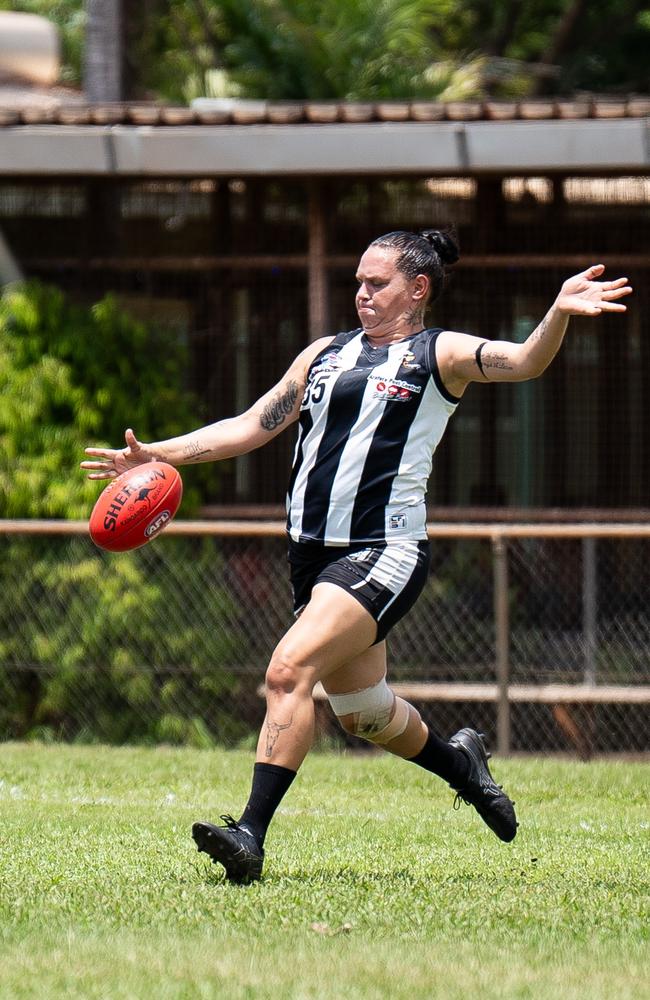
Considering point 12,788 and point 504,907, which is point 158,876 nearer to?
point 504,907

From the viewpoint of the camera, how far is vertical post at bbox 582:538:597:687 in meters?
9.99

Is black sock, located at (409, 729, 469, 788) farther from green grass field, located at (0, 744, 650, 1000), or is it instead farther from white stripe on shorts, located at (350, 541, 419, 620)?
white stripe on shorts, located at (350, 541, 419, 620)

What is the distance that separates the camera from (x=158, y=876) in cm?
552

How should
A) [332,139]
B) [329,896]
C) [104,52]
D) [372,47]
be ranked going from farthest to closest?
[372,47], [104,52], [332,139], [329,896]

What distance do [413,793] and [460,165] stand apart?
3960mm

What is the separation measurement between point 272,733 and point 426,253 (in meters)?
1.79

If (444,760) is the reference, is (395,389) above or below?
above

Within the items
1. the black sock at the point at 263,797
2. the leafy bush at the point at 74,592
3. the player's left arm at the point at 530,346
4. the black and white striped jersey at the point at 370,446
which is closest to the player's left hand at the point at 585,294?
the player's left arm at the point at 530,346

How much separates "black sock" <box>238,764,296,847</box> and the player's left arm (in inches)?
56.6

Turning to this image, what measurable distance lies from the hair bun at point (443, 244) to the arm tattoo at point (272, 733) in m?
1.80

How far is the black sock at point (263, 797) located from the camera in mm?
5312

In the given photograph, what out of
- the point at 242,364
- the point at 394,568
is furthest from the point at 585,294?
the point at 242,364

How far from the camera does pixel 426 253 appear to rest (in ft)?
19.3

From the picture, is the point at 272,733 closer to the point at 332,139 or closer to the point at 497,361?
the point at 497,361
